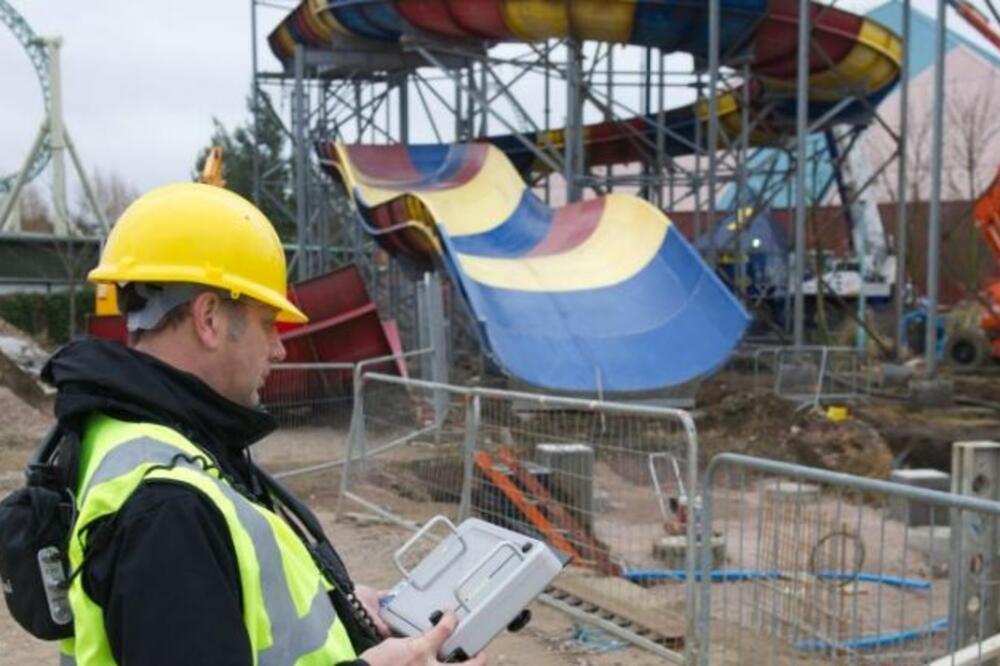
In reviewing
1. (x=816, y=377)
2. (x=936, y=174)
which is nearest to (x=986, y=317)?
(x=936, y=174)

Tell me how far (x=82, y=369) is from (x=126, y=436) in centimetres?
13

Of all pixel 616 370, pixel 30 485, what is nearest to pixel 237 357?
pixel 30 485

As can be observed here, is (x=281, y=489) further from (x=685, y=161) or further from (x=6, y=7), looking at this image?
(x=6, y=7)

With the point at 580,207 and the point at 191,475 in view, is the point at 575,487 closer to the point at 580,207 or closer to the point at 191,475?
the point at 191,475

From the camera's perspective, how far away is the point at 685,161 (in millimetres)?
34656

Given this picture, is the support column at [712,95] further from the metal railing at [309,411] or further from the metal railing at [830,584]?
the metal railing at [830,584]

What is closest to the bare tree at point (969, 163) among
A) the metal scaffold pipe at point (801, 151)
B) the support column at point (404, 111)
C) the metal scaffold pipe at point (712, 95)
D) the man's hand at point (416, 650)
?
the metal scaffold pipe at point (712, 95)

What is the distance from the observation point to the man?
1431mm

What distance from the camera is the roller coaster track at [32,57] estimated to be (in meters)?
42.6

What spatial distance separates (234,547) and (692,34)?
62.8 feet

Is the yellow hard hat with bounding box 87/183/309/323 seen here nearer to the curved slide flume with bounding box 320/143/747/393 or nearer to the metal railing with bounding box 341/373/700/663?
the metal railing with bounding box 341/373/700/663

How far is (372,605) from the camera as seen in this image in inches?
82.9

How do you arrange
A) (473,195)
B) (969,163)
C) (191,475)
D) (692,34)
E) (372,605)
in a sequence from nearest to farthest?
(191,475), (372,605), (473,195), (692,34), (969,163)

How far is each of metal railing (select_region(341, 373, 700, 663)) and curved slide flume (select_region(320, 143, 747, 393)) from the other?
4246 mm
